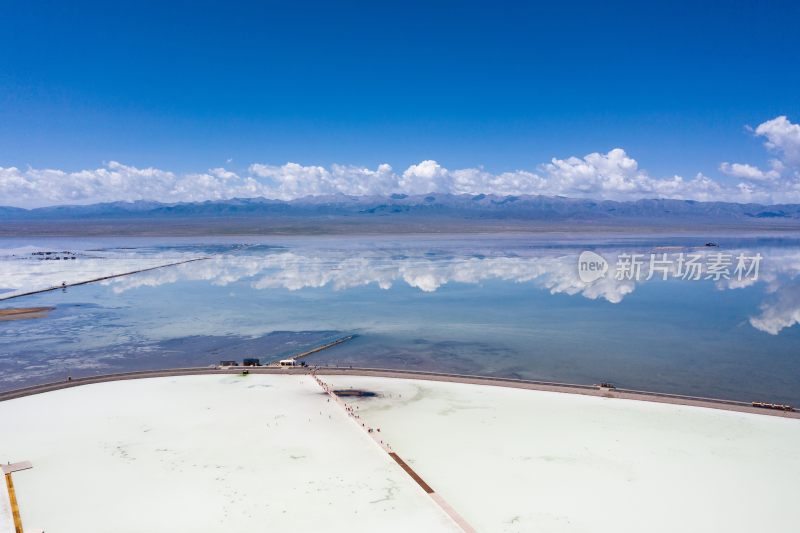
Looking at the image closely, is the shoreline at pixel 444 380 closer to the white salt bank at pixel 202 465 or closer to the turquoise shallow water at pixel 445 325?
the white salt bank at pixel 202 465

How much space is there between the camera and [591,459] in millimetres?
13172

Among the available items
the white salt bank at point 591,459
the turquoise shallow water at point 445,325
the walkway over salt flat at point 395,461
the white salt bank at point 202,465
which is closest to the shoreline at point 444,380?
the walkway over salt flat at point 395,461

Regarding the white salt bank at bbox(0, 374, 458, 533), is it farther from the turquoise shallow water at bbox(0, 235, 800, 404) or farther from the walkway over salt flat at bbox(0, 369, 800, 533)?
the turquoise shallow water at bbox(0, 235, 800, 404)

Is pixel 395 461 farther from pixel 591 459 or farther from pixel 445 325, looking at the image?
pixel 445 325

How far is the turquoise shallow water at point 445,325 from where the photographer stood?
21.6 m

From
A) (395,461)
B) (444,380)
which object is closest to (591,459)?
(395,461)

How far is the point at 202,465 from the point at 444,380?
8504 mm

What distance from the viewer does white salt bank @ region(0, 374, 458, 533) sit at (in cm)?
1084

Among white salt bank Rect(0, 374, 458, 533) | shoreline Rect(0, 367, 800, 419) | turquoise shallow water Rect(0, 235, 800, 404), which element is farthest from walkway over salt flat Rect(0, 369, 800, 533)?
turquoise shallow water Rect(0, 235, 800, 404)

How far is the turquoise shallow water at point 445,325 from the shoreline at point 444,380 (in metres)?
2.00

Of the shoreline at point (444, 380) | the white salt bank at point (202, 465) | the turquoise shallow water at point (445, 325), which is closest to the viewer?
the white salt bank at point (202, 465)

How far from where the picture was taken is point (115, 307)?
34.8 meters

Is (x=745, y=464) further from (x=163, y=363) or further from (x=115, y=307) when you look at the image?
(x=115, y=307)

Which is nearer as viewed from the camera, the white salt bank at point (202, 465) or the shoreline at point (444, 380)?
the white salt bank at point (202, 465)
